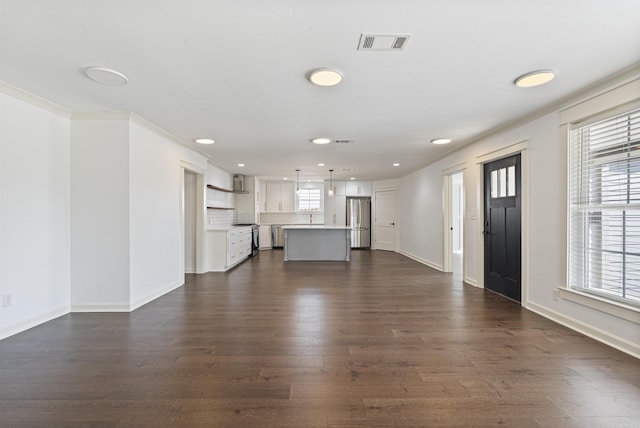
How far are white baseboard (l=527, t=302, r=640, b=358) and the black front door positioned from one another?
0.51 m

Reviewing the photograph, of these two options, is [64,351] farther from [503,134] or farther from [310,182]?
[310,182]

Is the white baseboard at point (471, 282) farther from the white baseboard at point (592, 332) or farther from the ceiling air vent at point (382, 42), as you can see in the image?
the ceiling air vent at point (382, 42)

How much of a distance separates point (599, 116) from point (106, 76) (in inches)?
173

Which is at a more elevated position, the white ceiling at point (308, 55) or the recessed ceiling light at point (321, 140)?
the white ceiling at point (308, 55)

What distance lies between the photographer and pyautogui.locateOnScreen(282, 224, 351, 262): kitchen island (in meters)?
7.16

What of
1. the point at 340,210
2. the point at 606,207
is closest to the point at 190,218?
the point at 340,210

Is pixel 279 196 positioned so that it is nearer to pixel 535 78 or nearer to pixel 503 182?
pixel 503 182

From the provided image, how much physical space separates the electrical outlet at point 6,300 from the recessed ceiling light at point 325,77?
350 centimetres

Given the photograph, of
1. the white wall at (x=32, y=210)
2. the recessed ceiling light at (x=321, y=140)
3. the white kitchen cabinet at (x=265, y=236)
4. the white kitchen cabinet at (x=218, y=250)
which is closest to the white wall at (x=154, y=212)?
the white wall at (x=32, y=210)

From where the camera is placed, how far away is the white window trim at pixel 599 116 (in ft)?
7.43

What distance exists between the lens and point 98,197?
128 inches

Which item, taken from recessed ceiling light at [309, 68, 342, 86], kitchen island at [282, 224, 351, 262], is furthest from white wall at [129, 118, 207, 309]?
kitchen island at [282, 224, 351, 262]

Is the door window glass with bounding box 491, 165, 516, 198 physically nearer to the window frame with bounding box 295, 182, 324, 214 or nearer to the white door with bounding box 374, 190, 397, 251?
the white door with bounding box 374, 190, 397, 251

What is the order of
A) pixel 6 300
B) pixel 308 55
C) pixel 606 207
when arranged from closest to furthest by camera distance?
1. pixel 308 55
2. pixel 606 207
3. pixel 6 300
